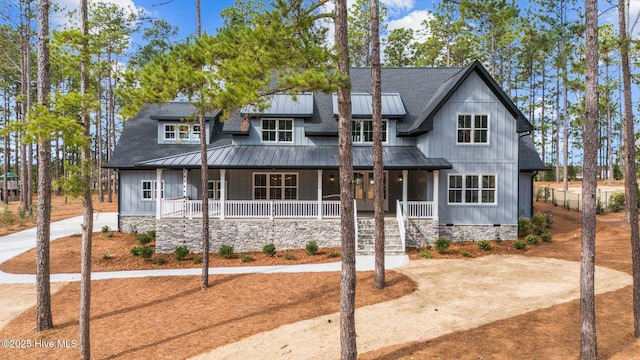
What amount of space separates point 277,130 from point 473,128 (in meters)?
9.84

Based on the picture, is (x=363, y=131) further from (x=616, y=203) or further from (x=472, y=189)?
(x=616, y=203)

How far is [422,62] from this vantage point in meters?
34.8

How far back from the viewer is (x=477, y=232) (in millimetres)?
15484

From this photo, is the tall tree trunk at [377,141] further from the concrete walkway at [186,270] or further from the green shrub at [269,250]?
the green shrub at [269,250]

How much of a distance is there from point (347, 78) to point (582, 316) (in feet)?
20.5

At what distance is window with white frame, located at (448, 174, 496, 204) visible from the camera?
15531 mm

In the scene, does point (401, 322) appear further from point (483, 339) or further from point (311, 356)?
point (311, 356)

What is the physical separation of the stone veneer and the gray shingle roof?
17.9 feet

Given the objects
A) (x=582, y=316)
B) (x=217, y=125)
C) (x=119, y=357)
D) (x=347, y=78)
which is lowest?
(x=119, y=357)

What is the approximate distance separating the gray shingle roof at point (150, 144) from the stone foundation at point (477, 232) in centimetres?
1249

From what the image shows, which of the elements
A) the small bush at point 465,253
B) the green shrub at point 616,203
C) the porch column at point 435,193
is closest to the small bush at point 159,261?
the porch column at point 435,193

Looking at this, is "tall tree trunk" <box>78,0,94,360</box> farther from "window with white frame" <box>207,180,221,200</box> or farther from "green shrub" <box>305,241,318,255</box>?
"window with white frame" <box>207,180,221,200</box>

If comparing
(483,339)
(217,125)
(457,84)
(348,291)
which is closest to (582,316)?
(483,339)

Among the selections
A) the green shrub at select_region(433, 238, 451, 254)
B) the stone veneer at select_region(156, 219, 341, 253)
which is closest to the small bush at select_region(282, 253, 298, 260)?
the stone veneer at select_region(156, 219, 341, 253)
